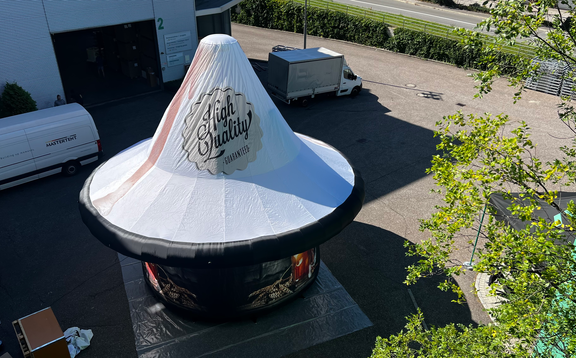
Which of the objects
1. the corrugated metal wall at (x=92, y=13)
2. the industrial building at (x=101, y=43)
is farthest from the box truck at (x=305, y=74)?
the corrugated metal wall at (x=92, y=13)

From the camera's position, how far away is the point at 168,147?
1180 centimetres

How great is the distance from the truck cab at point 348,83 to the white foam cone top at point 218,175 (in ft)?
61.6

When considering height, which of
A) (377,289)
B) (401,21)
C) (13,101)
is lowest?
(377,289)

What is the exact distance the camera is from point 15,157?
723 inches

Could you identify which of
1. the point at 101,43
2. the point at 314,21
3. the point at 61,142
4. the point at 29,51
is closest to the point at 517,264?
the point at 61,142

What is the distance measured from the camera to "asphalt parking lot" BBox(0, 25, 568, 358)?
13156 millimetres

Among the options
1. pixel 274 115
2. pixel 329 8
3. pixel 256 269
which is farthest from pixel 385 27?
pixel 256 269

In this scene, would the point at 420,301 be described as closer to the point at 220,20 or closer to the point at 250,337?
the point at 250,337

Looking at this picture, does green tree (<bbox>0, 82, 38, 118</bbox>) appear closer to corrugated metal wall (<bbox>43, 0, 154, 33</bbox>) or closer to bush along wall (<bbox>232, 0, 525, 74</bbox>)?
corrugated metal wall (<bbox>43, 0, 154, 33</bbox>)

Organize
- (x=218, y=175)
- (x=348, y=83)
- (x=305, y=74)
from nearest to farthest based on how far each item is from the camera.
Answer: (x=218, y=175) < (x=305, y=74) < (x=348, y=83)

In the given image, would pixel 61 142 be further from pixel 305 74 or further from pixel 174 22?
pixel 305 74

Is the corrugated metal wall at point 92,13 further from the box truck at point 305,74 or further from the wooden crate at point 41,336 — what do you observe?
the wooden crate at point 41,336

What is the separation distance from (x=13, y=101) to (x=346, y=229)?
18707 mm

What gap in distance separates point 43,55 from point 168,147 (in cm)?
1737
